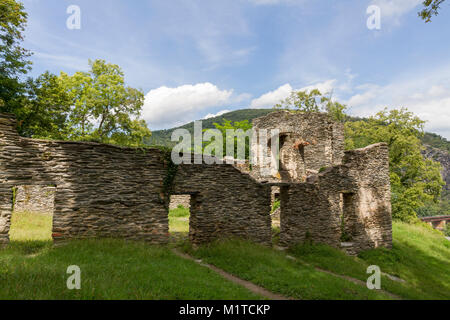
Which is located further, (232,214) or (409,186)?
(409,186)

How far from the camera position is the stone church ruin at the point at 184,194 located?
7223mm

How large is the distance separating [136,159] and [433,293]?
11.4 m

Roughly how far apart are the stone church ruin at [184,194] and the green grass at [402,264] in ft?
2.10

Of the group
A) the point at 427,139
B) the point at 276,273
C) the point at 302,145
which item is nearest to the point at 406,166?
the point at 302,145

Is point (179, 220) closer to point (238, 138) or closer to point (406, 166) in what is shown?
point (238, 138)

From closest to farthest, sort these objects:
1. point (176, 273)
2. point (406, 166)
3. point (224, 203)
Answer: point (176, 273) → point (224, 203) → point (406, 166)

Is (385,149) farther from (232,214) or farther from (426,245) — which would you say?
(232,214)

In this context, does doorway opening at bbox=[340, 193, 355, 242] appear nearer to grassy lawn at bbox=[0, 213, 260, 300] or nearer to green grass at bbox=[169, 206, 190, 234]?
green grass at bbox=[169, 206, 190, 234]

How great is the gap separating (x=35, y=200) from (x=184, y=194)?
13.6 metres

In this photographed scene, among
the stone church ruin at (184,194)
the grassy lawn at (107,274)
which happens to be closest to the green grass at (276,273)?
the stone church ruin at (184,194)

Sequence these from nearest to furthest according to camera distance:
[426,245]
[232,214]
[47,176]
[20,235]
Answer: [47,176]
[20,235]
[232,214]
[426,245]

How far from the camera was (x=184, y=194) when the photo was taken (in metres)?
9.77

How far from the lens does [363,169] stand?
1266 cm
